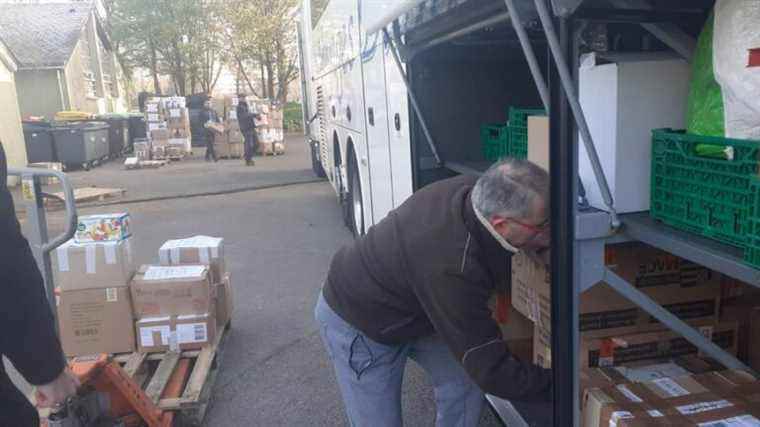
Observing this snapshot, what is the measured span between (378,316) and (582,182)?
0.83 meters

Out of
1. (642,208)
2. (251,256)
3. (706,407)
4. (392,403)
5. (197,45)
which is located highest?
(197,45)

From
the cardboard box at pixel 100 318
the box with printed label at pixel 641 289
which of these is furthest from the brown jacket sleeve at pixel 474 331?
Result: the cardboard box at pixel 100 318

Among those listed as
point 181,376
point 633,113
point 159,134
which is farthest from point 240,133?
point 633,113

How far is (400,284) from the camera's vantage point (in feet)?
7.33

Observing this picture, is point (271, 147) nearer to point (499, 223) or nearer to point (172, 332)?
point (172, 332)

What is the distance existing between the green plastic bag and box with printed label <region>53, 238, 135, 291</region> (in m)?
3.43

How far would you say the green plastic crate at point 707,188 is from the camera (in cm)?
159

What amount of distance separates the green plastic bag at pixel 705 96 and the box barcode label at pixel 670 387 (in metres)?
0.81

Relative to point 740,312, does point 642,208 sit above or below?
above

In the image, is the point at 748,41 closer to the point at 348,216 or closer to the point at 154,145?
the point at 348,216

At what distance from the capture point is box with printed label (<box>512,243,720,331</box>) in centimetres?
231

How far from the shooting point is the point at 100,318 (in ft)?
13.6

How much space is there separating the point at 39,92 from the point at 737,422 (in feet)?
87.7

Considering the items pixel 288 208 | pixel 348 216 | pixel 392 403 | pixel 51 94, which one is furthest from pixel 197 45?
pixel 392 403
